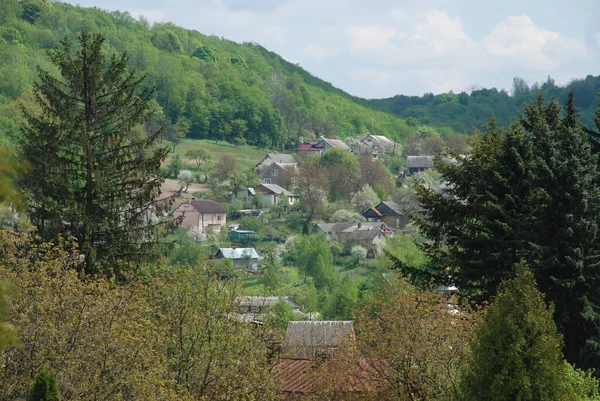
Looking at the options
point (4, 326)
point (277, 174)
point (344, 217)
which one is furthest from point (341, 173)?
point (4, 326)

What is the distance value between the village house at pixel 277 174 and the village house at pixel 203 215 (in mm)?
21306

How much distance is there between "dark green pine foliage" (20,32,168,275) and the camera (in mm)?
24312

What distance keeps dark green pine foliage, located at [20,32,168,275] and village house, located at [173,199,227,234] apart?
272 feet

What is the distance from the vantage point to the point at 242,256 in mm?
94062

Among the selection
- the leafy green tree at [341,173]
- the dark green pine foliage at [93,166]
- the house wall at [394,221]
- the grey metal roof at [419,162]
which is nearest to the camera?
the dark green pine foliage at [93,166]

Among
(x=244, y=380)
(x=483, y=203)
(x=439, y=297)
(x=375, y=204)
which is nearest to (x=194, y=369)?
(x=244, y=380)

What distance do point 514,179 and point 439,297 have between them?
17.9 ft

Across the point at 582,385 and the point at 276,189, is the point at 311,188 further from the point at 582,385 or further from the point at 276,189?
the point at 582,385

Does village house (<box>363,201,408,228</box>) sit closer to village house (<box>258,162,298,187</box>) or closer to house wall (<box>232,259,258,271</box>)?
village house (<box>258,162,298,187</box>)

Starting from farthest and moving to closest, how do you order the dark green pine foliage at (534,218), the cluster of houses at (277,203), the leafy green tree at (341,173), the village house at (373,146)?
the village house at (373,146)
the leafy green tree at (341,173)
the cluster of houses at (277,203)
the dark green pine foliage at (534,218)

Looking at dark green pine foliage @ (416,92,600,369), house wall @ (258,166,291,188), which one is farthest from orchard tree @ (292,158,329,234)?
dark green pine foliage @ (416,92,600,369)

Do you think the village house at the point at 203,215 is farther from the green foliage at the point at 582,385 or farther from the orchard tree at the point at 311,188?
the green foliage at the point at 582,385

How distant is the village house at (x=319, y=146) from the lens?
165 meters

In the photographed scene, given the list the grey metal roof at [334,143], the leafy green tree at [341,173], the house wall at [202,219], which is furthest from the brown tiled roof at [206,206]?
the grey metal roof at [334,143]
